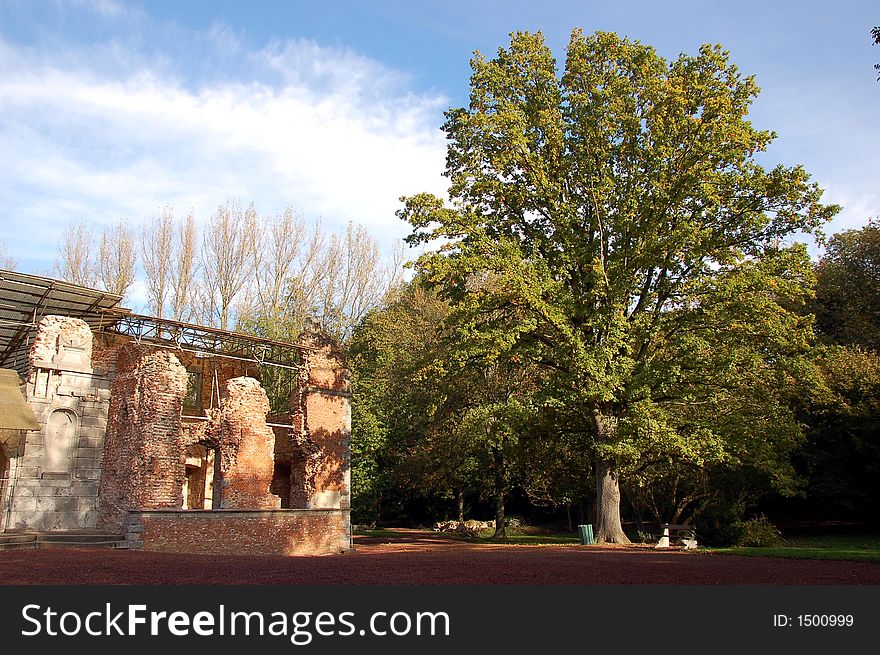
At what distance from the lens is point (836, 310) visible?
37344mm

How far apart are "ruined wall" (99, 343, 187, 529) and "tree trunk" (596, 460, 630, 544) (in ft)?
40.4

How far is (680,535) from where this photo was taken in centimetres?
2172

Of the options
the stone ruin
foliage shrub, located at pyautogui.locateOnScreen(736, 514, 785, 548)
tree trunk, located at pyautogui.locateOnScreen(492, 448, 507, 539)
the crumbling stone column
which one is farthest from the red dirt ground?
tree trunk, located at pyautogui.locateOnScreen(492, 448, 507, 539)

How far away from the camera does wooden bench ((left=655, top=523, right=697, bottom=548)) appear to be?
59.8 ft

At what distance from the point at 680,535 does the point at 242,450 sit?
14161 millimetres

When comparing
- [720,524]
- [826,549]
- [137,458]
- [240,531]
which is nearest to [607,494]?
[720,524]

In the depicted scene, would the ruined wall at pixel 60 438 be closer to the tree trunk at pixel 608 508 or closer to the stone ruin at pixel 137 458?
the stone ruin at pixel 137 458

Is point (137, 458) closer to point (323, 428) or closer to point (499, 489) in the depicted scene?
point (323, 428)

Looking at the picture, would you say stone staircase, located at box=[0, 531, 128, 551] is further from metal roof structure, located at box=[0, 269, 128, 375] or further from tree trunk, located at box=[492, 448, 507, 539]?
tree trunk, located at box=[492, 448, 507, 539]

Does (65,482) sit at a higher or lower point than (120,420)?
lower

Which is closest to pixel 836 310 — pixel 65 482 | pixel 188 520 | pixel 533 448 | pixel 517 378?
pixel 517 378

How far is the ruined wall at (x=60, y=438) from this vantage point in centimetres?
1994

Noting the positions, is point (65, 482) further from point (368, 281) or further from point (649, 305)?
point (368, 281)

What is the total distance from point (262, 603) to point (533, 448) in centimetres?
1879
